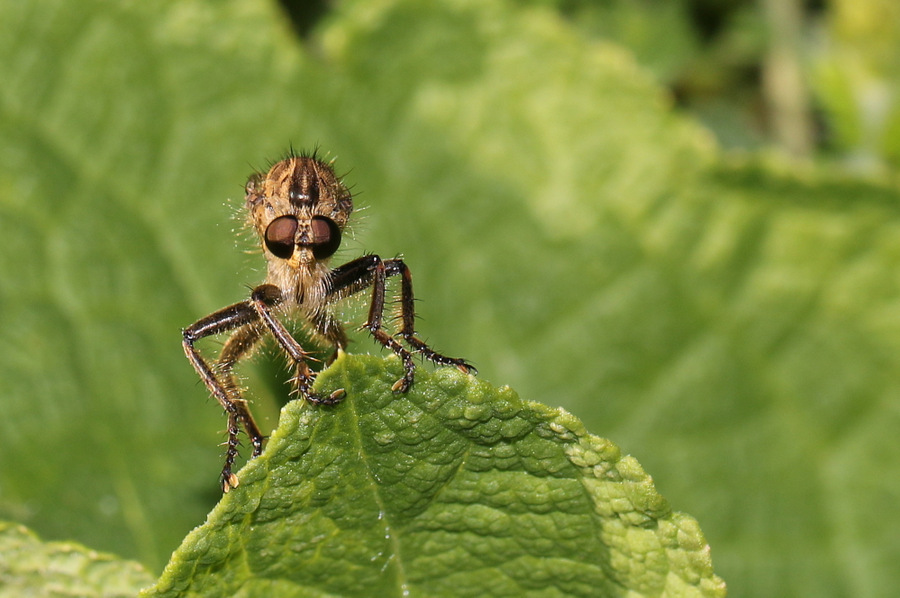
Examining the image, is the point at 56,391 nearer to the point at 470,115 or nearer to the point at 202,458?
the point at 202,458

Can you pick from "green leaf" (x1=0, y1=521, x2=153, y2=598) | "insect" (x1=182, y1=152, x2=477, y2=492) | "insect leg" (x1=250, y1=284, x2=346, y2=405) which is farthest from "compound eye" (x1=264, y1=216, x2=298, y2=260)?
"green leaf" (x1=0, y1=521, x2=153, y2=598)

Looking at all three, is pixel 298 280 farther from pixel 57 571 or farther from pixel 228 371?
pixel 57 571

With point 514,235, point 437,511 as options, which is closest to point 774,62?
point 514,235

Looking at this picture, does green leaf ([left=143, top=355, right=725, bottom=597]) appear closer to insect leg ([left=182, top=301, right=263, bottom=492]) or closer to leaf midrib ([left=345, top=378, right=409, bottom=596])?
leaf midrib ([left=345, top=378, right=409, bottom=596])

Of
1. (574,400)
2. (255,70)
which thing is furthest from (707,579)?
(255,70)

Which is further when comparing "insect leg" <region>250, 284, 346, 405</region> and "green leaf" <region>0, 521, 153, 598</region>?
"insect leg" <region>250, 284, 346, 405</region>

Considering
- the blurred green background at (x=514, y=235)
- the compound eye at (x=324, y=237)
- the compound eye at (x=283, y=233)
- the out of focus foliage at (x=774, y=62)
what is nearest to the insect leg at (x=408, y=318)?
the compound eye at (x=324, y=237)
